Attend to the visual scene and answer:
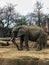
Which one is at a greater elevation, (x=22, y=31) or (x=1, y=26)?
(x=22, y=31)

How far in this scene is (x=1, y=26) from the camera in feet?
147

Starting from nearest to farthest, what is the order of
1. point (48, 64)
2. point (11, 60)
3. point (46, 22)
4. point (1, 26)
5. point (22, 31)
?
point (48, 64) < point (11, 60) < point (22, 31) < point (46, 22) < point (1, 26)

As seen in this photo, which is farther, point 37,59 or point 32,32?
point 32,32

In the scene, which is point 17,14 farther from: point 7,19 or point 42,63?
point 42,63

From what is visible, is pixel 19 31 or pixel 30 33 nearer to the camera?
pixel 19 31

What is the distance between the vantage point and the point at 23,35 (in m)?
14.8

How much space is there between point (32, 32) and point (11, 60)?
15.9 ft

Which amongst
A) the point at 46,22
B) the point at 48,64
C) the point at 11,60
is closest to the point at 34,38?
the point at 11,60

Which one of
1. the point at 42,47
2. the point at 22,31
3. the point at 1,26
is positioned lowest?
the point at 1,26

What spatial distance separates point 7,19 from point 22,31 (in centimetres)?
3037

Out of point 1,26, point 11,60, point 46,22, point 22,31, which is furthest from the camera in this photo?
point 1,26

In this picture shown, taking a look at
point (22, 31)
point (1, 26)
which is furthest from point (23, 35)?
point (1, 26)

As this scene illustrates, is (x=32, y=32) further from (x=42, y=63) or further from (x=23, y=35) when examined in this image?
(x=42, y=63)

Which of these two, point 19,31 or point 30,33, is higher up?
point 19,31
